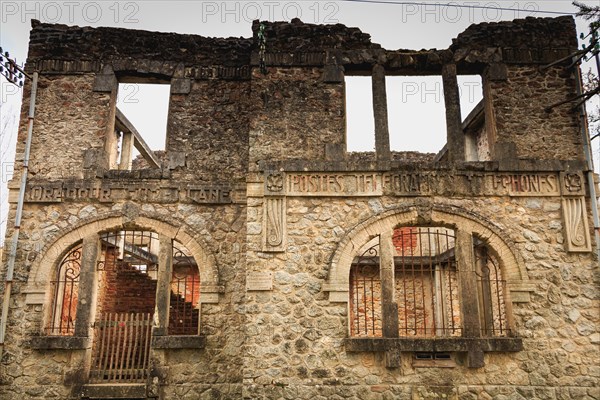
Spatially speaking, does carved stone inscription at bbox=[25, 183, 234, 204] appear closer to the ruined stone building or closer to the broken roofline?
the ruined stone building

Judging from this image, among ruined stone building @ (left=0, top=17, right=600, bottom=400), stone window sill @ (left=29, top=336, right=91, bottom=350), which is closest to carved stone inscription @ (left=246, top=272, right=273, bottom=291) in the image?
ruined stone building @ (left=0, top=17, right=600, bottom=400)

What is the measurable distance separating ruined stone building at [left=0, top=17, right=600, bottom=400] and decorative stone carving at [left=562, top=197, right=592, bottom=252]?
3 cm

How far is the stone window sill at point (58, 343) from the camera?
338 inches

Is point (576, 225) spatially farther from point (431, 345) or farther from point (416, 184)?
point (431, 345)

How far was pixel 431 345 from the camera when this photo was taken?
7.98 m

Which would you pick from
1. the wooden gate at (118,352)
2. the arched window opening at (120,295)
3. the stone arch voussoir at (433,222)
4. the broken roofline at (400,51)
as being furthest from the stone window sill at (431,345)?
the broken roofline at (400,51)

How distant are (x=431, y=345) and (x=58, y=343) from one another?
231 inches

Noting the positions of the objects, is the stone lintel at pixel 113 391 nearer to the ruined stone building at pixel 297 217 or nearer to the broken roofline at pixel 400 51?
the ruined stone building at pixel 297 217

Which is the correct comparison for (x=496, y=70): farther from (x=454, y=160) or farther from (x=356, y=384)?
(x=356, y=384)

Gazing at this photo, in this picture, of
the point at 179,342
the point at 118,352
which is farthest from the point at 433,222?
the point at 118,352

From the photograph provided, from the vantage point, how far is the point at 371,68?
9578 millimetres

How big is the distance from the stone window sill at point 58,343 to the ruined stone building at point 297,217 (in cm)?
3

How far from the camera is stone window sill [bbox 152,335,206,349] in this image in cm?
870

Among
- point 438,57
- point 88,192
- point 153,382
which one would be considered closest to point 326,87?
point 438,57
